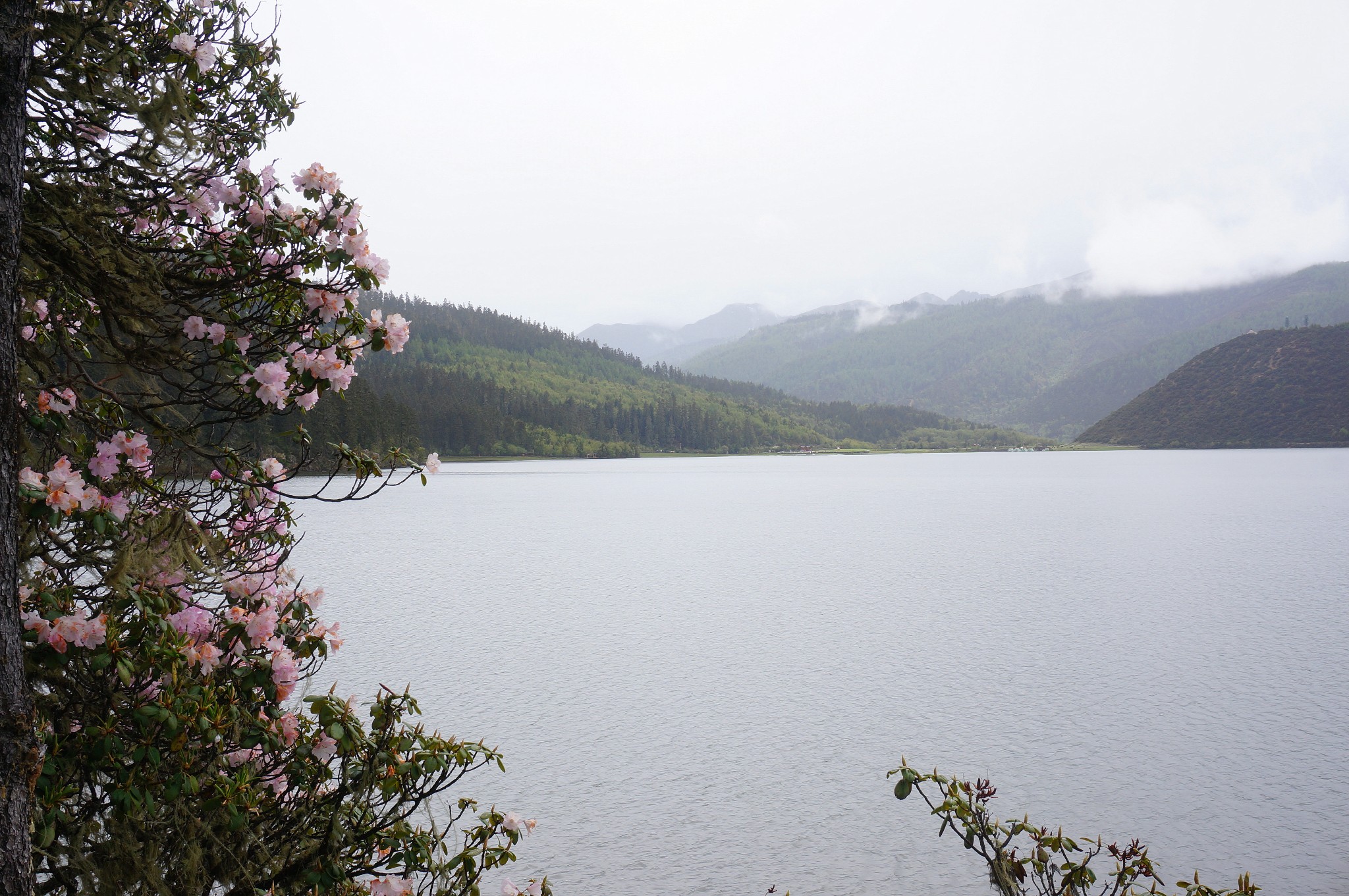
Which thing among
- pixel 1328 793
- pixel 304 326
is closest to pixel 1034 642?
pixel 1328 793

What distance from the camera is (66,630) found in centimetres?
377

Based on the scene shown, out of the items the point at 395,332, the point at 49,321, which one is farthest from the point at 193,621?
the point at 395,332

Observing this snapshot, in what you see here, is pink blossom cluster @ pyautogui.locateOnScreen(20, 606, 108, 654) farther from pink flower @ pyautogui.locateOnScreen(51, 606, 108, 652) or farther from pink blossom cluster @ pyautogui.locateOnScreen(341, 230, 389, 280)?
pink blossom cluster @ pyautogui.locateOnScreen(341, 230, 389, 280)

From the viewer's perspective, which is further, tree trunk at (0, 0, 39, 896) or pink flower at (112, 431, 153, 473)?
pink flower at (112, 431, 153, 473)

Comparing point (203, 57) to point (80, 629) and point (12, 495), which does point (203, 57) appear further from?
point (80, 629)

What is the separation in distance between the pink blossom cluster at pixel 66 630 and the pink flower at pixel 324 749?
4.56 feet

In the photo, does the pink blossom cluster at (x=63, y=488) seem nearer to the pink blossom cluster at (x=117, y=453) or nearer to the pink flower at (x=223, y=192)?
the pink blossom cluster at (x=117, y=453)

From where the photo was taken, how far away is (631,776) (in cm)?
1138

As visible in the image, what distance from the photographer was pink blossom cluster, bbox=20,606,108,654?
3.77 meters

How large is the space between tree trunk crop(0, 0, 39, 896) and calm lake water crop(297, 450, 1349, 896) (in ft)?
19.9

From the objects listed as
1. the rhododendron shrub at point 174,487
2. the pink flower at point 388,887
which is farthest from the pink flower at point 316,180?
the pink flower at point 388,887

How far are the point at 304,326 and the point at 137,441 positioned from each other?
1.06 meters

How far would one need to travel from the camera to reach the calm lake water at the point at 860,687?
9617mm

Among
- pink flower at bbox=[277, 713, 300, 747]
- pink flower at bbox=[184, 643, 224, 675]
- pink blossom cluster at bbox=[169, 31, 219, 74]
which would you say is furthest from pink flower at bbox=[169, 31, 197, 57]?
pink flower at bbox=[277, 713, 300, 747]
